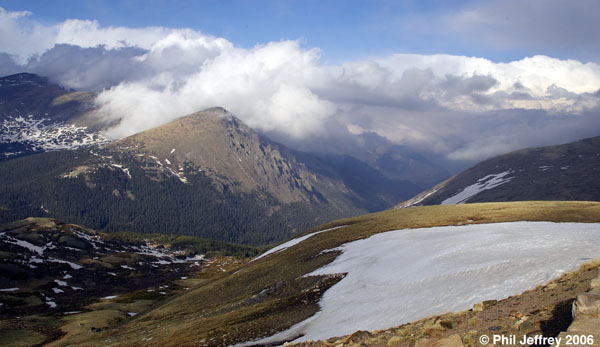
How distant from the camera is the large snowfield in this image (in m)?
22.9

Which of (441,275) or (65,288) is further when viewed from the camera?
(65,288)

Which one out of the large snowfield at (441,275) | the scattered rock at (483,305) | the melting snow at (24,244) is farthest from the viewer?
the melting snow at (24,244)

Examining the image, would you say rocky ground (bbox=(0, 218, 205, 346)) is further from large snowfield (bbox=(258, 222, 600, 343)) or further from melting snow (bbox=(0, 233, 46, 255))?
large snowfield (bbox=(258, 222, 600, 343))

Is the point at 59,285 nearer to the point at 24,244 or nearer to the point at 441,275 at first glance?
the point at 24,244

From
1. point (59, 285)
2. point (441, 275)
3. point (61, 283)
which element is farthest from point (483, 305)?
point (61, 283)

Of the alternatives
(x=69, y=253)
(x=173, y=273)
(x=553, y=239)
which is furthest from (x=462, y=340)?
(x=69, y=253)

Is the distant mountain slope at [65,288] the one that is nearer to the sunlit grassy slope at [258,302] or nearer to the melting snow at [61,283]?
the melting snow at [61,283]

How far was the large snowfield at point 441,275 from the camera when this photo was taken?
75.1 feet

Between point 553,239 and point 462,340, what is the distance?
24674 millimetres

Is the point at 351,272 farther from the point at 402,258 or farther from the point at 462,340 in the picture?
the point at 462,340

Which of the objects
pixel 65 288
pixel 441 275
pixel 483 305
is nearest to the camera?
pixel 483 305

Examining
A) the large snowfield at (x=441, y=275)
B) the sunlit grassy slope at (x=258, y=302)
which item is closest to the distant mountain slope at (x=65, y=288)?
the sunlit grassy slope at (x=258, y=302)

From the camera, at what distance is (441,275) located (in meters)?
29.0

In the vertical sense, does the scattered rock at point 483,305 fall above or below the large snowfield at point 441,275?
above
